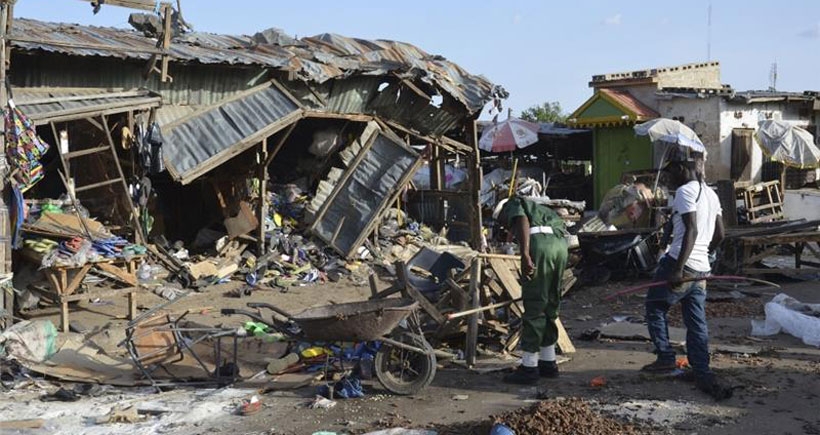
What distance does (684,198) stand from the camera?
7.04 meters

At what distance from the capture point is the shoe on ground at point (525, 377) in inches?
292

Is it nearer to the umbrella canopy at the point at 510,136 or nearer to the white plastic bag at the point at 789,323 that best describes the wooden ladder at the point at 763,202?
the umbrella canopy at the point at 510,136

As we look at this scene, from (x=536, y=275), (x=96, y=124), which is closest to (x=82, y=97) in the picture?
(x=96, y=124)

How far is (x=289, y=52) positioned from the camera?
15773mm

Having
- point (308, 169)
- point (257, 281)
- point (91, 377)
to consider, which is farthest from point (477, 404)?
point (308, 169)

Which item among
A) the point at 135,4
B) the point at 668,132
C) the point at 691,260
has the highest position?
the point at 135,4

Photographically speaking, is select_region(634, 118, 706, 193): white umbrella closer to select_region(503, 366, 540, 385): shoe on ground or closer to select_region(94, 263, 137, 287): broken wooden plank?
select_region(94, 263, 137, 287): broken wooden plank

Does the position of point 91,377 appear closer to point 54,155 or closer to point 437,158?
point 54,155

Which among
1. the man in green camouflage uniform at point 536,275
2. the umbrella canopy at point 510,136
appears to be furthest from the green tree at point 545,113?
the man in green camouflage uniform at point 536,275

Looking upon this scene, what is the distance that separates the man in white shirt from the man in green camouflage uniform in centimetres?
89

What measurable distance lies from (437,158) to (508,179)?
7.48 metres

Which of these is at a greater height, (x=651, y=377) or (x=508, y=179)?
(x=508, y=179)

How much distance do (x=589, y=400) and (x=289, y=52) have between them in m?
10.7

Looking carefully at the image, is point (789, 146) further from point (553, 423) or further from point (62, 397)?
point (62, 397)
